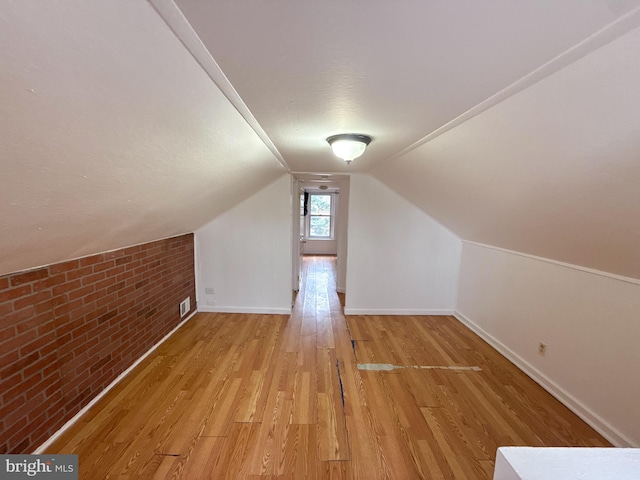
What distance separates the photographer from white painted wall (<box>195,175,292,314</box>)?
3809mm

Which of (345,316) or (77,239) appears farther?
(345,316)

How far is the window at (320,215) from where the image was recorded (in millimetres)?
8969

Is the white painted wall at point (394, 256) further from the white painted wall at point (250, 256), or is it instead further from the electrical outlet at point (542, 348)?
the electrical outlet at point (542, 348)

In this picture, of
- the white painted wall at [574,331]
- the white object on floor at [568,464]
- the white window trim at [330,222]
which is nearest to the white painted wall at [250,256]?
the white painted wall at [574,331]

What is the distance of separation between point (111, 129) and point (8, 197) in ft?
1.34

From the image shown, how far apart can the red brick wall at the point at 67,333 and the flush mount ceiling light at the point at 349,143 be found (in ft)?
6.40

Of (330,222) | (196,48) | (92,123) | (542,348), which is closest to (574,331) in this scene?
(542,348)

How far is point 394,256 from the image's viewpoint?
392cm

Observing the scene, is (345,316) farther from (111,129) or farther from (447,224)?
(111,129)

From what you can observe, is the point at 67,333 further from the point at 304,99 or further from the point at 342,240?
the point at 342,240

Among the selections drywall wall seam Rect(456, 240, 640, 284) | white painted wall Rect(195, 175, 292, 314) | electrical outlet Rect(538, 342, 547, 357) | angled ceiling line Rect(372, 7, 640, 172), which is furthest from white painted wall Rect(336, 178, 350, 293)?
angled ceiling line Rect(372, 7, 640, 172)

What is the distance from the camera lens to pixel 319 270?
680 centimetres

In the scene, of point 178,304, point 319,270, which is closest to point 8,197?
point 178,304

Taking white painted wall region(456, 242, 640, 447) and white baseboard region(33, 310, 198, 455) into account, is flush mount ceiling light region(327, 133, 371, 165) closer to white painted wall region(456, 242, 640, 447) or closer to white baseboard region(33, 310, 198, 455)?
white painted wall region(456, 242, 640, 447)
